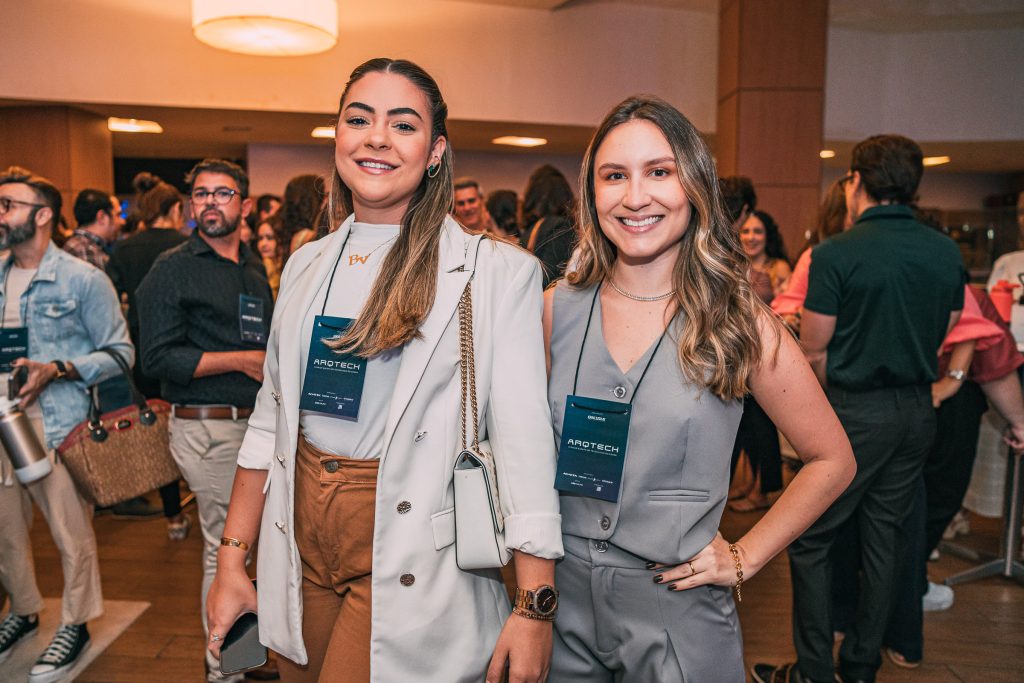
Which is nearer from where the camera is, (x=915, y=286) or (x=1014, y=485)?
(x=915, y=286)

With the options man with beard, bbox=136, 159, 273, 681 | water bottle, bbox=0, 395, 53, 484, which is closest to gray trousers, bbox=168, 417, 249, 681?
man with beard, bbox=136, 159, 273, 681

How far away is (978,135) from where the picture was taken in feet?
30.4

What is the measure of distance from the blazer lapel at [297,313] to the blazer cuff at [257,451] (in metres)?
0.15

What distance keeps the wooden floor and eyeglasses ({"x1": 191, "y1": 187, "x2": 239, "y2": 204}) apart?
1.62 m

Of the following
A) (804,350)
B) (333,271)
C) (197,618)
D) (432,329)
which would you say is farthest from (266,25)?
(432,329)

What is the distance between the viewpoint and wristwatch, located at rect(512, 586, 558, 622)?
1207mm

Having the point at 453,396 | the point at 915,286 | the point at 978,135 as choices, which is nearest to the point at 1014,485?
the point at 915,286

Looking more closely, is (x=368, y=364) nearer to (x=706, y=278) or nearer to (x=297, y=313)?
(x=297, y=313)

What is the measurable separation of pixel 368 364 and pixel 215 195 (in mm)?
1563

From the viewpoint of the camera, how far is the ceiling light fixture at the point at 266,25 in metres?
5.36

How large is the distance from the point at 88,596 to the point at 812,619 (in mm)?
2428

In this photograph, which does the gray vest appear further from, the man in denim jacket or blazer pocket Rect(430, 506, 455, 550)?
the man in denim jacket

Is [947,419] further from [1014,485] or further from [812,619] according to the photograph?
[812,619]

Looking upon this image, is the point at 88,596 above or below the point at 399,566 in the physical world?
below
